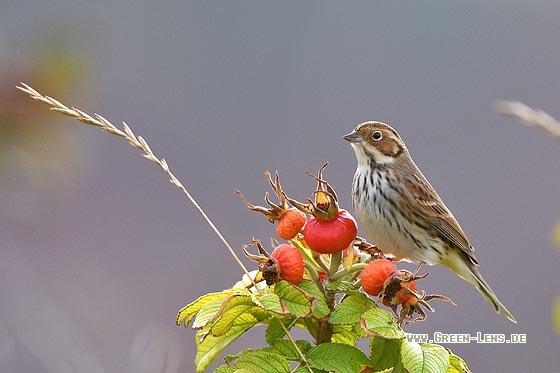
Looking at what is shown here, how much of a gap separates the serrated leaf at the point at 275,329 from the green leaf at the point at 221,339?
1.2 inches

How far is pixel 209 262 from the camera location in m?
5.48

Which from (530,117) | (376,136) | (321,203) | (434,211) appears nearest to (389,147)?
(376,136)

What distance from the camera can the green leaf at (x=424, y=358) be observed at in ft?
5.25

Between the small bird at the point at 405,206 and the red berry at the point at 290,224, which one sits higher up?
the red berry at the point at 290,224

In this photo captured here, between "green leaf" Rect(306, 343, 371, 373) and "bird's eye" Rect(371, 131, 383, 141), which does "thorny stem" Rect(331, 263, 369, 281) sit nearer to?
"green leaf" Rect(306, 343, 371, 373)

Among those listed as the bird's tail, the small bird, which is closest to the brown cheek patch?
the small bird


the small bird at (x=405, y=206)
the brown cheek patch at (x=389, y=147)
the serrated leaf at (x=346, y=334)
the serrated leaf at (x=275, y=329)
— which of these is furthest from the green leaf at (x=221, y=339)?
the brown cheek patch at (x=389, y=147)

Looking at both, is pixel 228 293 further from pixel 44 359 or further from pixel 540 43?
pixel 540 43

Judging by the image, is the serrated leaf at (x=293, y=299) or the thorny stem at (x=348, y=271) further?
the thorny stem at (x=348, y=271)

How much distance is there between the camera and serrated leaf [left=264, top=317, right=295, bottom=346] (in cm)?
177

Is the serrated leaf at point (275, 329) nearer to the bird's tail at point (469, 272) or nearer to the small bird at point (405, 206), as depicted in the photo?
the small bird at point (405, 206)

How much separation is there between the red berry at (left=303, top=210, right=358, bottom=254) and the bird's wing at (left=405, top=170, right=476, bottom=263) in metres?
1.15

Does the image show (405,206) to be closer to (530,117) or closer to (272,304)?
(272,304)

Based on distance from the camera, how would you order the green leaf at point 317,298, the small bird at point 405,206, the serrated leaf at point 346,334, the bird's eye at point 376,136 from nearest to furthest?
1. the green leaf at point 317,298
2. the serrated leaf at point 346,334
3. the small bird at point 405,206
4. the bird's eye at point 376,136
